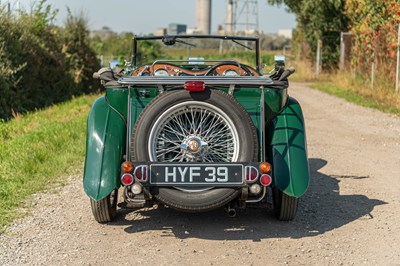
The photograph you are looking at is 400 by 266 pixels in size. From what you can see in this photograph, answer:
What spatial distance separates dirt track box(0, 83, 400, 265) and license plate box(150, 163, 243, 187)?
1.68 ft

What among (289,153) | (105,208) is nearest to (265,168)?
(289,153)

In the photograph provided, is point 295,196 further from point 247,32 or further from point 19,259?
point 247,32

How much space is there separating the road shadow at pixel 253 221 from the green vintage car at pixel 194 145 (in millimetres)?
226

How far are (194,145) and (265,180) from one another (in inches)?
25.5

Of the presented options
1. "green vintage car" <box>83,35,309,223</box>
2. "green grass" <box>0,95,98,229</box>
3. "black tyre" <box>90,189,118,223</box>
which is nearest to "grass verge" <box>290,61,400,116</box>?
"green grass" <box>0,95,98,229</box>

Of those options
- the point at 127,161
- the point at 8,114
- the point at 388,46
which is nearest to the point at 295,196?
the point at 127,161

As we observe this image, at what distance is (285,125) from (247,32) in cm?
5911

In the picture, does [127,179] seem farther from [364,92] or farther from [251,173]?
[364,92]

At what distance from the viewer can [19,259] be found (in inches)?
204

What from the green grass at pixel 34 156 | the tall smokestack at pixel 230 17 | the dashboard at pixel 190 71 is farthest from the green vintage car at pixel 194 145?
the tall smokestack at pixel 230 17

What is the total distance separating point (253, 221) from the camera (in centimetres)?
627

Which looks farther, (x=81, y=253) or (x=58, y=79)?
(x=58, y=79)

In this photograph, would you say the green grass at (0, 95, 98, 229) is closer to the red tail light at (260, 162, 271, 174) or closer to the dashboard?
the dashboard

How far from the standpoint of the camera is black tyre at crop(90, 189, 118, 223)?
593cm
